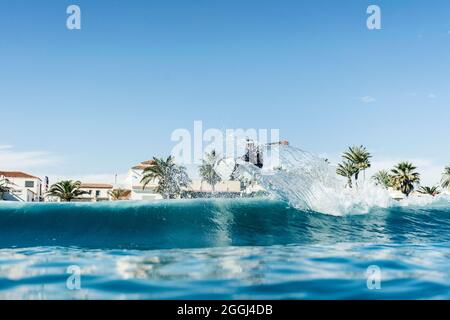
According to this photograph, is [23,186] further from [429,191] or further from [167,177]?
[429,191]

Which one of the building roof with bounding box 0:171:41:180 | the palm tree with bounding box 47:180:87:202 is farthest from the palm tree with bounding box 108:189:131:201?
the building roof with bounding box 0:171:41:180

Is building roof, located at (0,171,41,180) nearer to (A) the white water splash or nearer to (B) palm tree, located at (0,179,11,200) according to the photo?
(B) palm tree, located at (0,179,11,200)

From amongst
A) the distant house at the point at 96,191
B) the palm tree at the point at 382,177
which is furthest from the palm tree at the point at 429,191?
the distant house at the point at 96,191

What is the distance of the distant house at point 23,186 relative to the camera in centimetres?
6722

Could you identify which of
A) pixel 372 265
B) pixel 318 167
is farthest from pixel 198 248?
pixel 318 167

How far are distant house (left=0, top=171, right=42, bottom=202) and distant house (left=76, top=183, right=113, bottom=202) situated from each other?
7968mm

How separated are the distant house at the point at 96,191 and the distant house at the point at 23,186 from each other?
7.97 metres

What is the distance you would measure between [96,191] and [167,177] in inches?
777

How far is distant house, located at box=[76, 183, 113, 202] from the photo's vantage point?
7481 centimetres

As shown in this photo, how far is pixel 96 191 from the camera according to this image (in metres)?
76.2

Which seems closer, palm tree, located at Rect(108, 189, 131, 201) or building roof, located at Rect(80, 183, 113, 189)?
palm tree, located at Rect(108, 189, 131, 201)

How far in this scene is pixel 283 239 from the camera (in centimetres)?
970

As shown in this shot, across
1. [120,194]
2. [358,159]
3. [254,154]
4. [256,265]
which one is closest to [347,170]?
[358,159]

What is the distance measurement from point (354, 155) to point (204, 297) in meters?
65.8
